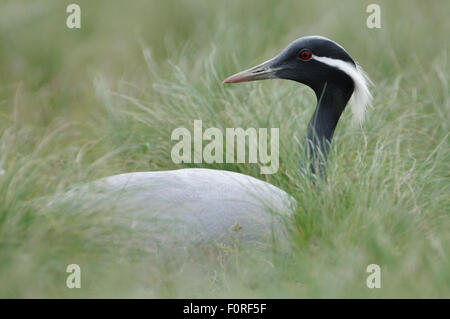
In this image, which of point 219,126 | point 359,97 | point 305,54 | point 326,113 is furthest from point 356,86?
point 219,126

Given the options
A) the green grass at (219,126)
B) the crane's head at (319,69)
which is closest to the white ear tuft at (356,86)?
the crane's head at (319,69)

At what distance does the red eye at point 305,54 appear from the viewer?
4363mm

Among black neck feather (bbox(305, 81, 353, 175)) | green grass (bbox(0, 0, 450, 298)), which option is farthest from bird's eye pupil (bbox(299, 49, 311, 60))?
green grass (bbox(0, 0, 450, 298))

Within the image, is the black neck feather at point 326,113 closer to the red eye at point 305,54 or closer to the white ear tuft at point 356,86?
the white ear tuft at point 356,86

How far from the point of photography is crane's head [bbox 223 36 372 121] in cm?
432

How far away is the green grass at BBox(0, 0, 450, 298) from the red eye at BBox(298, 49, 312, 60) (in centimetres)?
54

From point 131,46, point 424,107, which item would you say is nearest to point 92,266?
point 424,107

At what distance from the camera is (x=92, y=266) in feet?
10.7

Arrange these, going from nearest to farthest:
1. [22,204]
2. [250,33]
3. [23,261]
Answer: [23,261] → [22,204] → [250,33]

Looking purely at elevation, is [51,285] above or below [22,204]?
below

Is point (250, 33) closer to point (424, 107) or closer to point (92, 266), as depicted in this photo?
point (424, 107)

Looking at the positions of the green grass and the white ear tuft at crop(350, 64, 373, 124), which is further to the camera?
the white ear tuft at crop(350, 64, 373, 124)

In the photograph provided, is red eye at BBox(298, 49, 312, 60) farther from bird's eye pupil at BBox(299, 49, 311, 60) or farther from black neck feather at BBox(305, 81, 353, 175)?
black neck feather at BBox(305, 81, 353, 175)
